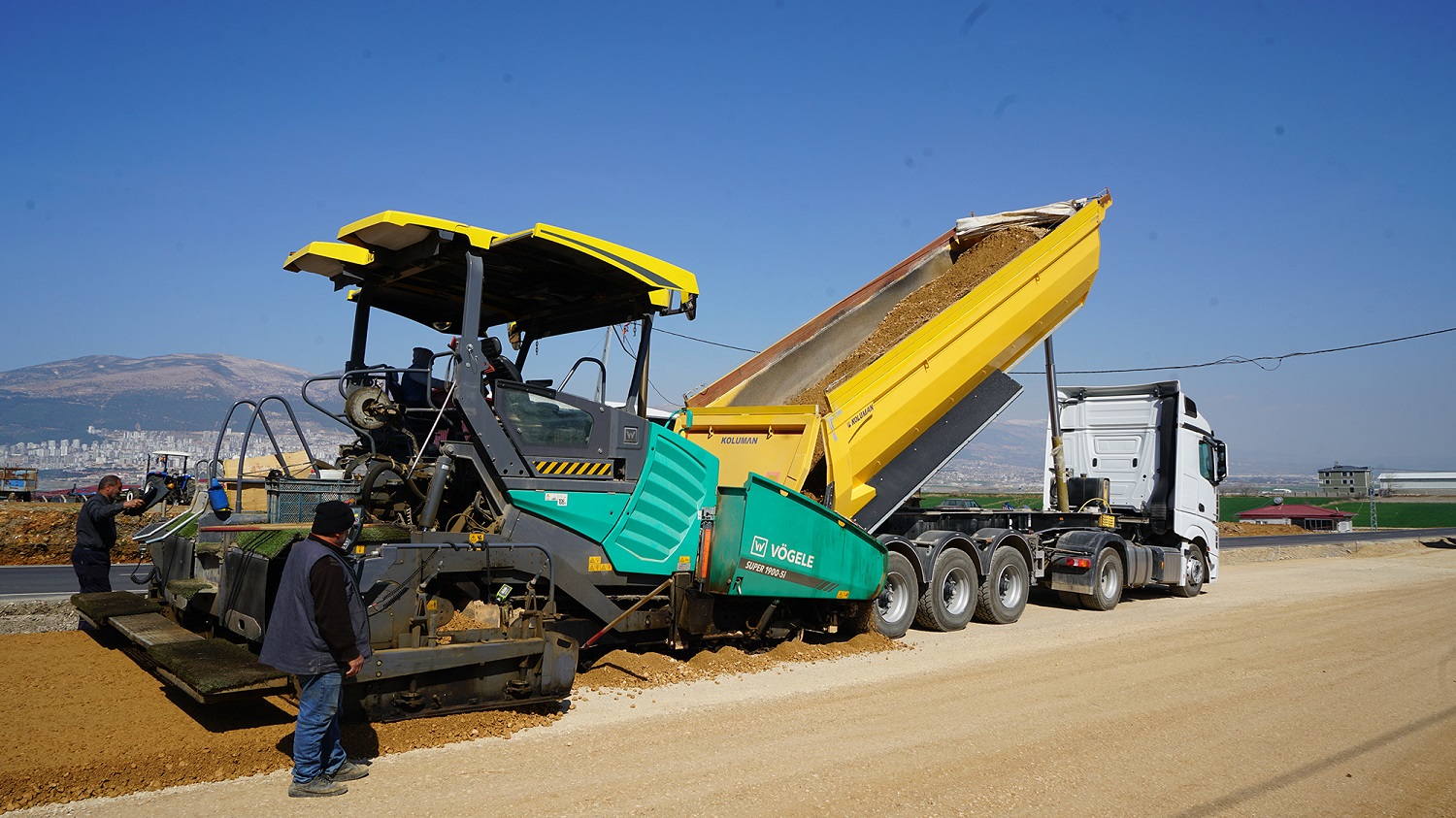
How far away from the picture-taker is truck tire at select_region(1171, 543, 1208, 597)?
49.0 ft

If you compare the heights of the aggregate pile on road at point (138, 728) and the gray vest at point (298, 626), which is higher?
the gray vest at point (298, 626)

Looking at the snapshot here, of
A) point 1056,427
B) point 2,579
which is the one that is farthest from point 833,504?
point 2,579

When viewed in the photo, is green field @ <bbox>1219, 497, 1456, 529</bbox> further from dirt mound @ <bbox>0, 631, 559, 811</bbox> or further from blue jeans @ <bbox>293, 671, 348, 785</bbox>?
blue jeans @ <bbox>293, 671, 348, 785</bbox>

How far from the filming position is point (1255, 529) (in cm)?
4112

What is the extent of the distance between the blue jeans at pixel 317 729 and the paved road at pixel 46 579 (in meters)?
8.63

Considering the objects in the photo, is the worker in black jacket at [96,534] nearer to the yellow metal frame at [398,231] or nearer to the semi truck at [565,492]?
the semi truck at [565,492]

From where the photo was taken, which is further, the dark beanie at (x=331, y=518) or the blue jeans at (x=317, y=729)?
the dark beanie at (x=331, y=518)

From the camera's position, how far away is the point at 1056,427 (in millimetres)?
14055

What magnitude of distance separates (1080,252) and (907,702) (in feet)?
21.6

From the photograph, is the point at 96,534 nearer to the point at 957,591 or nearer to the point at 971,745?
the point at 971,745

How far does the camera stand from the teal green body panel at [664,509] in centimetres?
691

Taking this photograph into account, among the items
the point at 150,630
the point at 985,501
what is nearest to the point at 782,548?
the point at 150,630

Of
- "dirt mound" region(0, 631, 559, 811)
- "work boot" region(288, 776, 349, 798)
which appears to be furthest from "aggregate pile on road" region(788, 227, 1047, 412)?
"work boot" region(288, 776, 349, 798)

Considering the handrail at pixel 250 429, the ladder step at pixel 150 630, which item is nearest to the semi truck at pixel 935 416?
the handrail at pixel 250 429
